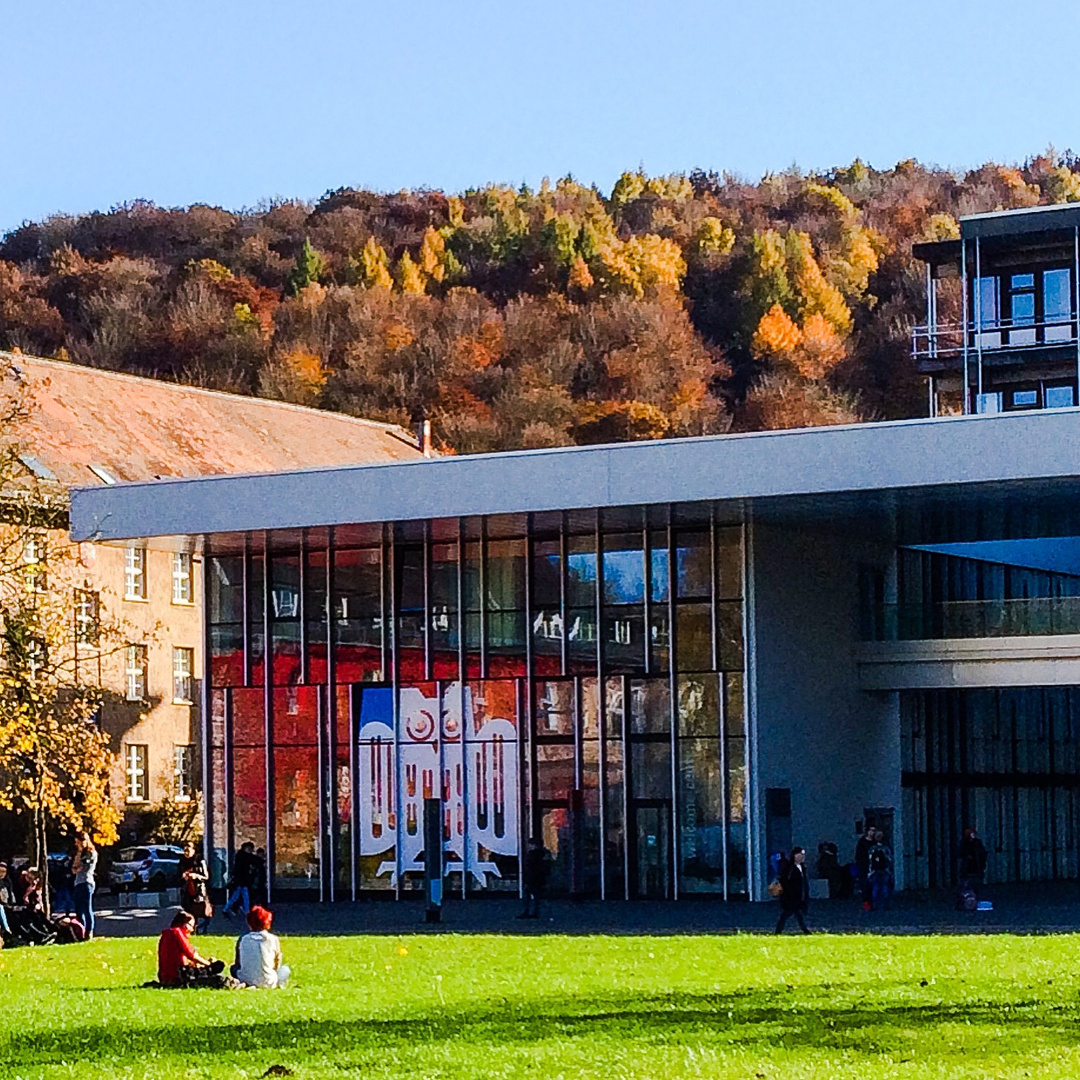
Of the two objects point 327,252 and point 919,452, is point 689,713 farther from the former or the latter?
point 327,252

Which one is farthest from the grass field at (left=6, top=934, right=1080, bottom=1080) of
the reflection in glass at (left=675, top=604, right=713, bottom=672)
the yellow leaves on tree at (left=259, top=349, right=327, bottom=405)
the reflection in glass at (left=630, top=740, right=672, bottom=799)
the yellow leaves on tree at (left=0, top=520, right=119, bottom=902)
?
the yellow leaves on tree at (left=259, top=349, right=327, bottom=405)

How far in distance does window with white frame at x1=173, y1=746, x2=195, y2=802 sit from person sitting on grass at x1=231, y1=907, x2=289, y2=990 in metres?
40.9

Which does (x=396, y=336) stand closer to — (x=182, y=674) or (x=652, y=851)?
(x=182, y=674)

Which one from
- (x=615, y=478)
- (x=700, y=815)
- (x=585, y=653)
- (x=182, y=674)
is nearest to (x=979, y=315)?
(x=585, y=653)

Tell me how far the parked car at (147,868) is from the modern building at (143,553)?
4.50m

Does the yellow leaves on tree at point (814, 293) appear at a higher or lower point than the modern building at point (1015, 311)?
higher

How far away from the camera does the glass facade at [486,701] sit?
129ft

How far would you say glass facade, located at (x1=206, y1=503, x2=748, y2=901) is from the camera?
3928 cm

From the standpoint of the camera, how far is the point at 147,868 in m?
51.8

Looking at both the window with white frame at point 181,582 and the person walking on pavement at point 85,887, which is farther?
the window with white frame at point 181,582

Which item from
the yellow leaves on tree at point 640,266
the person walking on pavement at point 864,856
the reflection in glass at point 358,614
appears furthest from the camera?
the yellow leaves on tree at point 640,266

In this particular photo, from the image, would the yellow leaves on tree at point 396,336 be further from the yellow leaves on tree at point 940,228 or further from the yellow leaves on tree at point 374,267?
the yellow leaves on tree at point 940,228

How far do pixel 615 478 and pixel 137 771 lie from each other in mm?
26989

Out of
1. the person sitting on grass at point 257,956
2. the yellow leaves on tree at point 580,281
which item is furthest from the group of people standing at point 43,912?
the yellow leaves on tree at point 580,281
